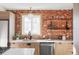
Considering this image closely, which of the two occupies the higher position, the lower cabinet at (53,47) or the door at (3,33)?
the door at (3,33)

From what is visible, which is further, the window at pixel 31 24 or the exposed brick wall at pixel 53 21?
the window at pixel 31 24

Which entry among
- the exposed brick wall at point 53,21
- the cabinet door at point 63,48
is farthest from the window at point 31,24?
the cabinet door at point 63,48

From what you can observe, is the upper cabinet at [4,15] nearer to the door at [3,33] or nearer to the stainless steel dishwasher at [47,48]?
the door at [3,33]

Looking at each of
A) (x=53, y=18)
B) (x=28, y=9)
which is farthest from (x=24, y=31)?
(x=53, y=18)

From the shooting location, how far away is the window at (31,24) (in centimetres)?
573

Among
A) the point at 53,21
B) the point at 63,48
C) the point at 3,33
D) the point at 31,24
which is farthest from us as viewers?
the point at 31,24

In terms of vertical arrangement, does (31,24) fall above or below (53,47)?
above

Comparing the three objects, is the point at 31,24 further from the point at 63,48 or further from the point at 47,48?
the point at 63,48

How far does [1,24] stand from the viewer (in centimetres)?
468

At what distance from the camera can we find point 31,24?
18.9ft

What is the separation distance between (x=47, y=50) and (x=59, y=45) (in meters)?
0.42

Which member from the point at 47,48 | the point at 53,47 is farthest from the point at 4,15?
the point at 53,47

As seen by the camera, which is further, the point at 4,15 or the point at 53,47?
the point at 53,47

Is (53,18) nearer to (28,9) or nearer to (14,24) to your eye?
(28,9)
